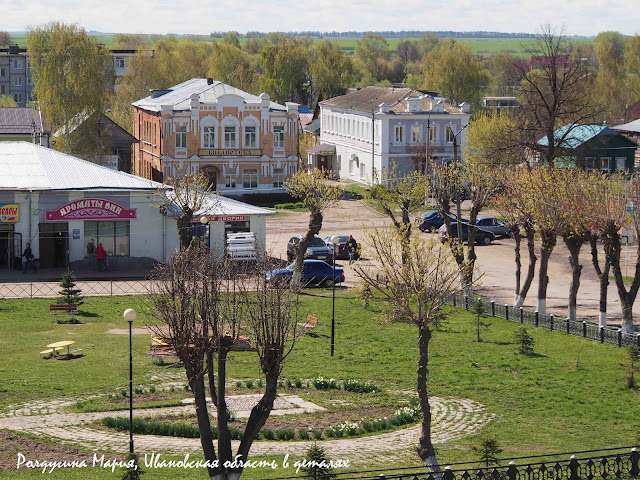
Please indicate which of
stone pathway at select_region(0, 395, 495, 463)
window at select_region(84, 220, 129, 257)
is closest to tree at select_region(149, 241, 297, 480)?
stone pathway at select_region(0, 395, 495, 463)

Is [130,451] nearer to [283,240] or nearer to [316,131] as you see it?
A: [283,240]

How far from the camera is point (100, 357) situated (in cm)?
3031

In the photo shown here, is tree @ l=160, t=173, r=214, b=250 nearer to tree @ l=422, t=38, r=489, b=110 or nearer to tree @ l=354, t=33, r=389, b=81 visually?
tree @ l=422, t=38, r=489, b=110

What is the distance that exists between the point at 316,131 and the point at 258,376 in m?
65.4

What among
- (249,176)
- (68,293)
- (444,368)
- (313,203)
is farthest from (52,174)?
(444,368)

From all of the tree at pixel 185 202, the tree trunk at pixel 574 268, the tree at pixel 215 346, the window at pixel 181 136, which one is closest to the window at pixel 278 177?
the window at pixel 181 136

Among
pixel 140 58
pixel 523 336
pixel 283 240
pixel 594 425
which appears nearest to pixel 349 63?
pixel 140 58

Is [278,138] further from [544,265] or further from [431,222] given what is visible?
[544,265]

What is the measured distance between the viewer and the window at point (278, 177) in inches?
2707

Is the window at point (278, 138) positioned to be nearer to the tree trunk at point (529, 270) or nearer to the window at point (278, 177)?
the window at point (278, 177)

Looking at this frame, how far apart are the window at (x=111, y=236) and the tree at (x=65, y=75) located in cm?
2661

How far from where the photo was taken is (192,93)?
68.0 m

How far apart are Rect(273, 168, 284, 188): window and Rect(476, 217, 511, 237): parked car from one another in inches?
726

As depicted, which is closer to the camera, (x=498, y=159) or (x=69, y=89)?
(x=498, y=159)
